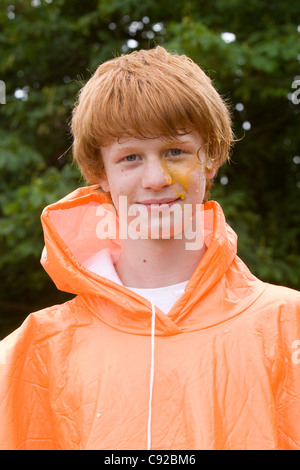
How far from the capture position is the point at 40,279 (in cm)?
491

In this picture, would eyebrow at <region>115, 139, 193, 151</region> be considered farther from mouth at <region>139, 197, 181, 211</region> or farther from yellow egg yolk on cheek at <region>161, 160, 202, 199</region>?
mouth at <region>139, 197, 181, 211</region>

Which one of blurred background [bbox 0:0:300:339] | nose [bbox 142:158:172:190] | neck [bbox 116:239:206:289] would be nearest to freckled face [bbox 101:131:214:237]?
nose [bbox 142:158:172:190]

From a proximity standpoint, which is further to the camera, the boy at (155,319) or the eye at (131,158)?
the eye at (131,158)

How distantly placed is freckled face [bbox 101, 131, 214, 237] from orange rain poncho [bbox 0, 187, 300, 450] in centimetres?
19

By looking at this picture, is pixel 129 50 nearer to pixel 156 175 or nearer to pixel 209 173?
pixel 209 173

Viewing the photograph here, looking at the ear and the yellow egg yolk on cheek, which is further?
the ear

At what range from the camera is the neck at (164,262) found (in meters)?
1.83

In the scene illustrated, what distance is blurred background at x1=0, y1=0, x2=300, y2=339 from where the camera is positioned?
427 cm

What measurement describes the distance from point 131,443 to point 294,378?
1.54ft

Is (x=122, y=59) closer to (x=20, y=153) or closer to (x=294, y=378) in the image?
(x=294, y=378)

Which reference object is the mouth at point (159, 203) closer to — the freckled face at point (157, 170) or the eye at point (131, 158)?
the freckled face at point (157, 170)

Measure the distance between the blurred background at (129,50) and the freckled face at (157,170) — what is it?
2.40 metres

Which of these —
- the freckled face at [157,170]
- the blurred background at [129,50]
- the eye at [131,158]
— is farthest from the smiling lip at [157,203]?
the blurred background at [129,50]
